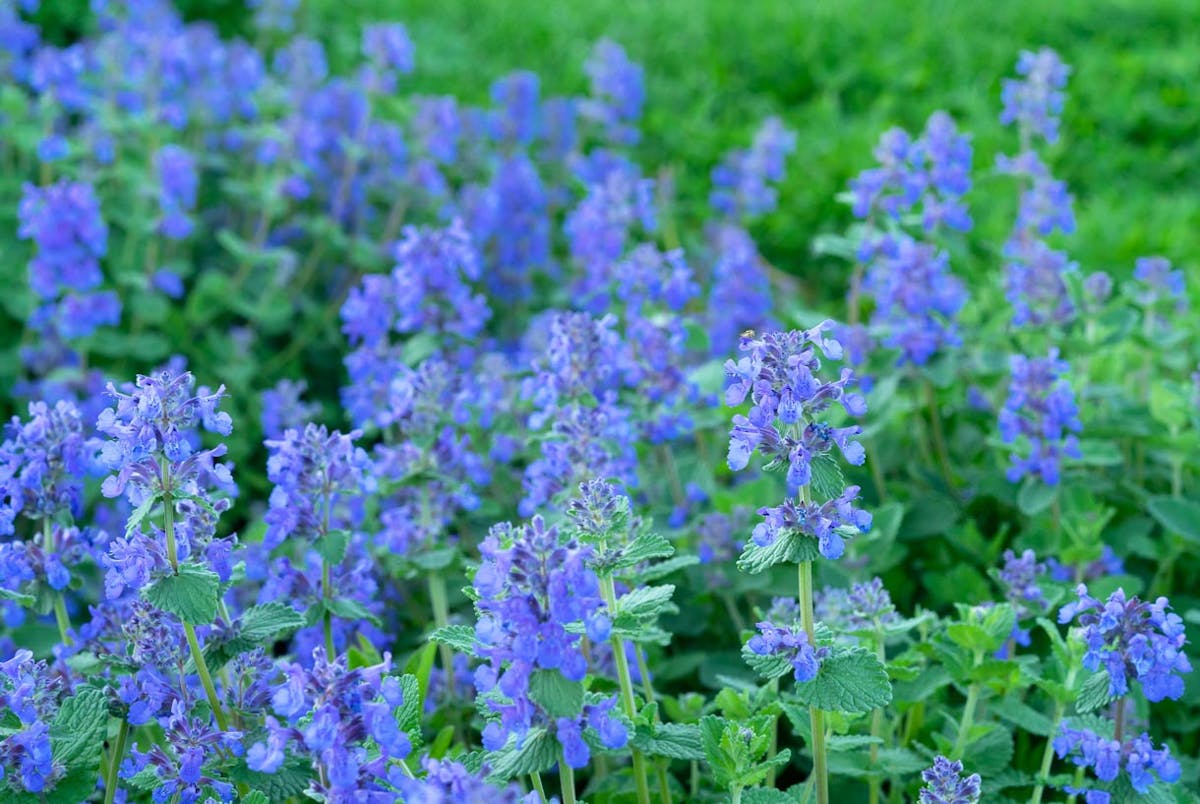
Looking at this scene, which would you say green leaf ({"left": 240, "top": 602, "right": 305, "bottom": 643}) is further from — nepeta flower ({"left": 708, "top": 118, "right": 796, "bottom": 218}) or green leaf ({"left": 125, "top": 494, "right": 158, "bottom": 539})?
nepeta flower ({"left": 708, "top": 118, "right": 796, "bottom": 218})

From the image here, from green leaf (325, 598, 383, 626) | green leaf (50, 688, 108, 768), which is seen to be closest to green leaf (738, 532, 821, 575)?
green leaf (325, 598, 383, 626)

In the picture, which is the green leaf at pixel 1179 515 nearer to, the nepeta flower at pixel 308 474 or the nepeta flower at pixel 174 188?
the nepeta flower at pixel 308 474

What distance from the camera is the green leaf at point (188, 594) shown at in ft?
6.40

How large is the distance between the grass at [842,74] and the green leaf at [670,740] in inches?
150

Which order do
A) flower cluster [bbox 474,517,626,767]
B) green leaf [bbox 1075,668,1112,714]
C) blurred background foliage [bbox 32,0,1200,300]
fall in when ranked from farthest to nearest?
blurred background foliage [bbox 32,0,1200,300], green leaf [bbox 1075,668,1112,714], flower cluster [bbox 474,517,626,767]

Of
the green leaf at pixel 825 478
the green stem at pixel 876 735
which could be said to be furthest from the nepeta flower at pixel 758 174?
the green leaf at pixel 825 478

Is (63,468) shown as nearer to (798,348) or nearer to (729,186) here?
(798,348)

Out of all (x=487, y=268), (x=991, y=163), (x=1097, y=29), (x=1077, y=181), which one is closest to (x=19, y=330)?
(x=487, y=268)

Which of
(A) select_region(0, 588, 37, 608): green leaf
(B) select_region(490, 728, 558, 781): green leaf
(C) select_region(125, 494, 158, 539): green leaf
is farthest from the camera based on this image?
(A) select_region(0, 588, 37, 608): green leaf

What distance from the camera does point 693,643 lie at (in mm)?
3287

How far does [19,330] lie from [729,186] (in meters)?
2.99

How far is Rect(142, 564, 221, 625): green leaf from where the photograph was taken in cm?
195

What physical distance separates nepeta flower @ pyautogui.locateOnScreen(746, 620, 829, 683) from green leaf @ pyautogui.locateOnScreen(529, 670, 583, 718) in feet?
1.20

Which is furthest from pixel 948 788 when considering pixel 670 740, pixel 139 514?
pixel 139 514
